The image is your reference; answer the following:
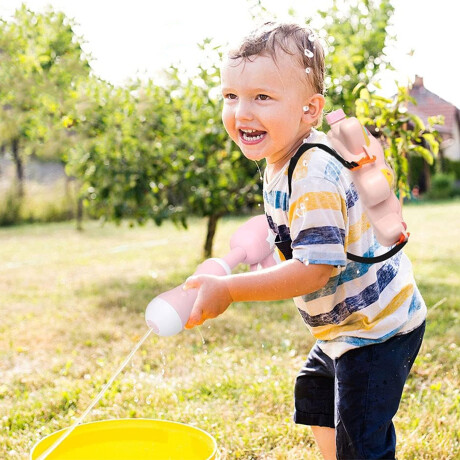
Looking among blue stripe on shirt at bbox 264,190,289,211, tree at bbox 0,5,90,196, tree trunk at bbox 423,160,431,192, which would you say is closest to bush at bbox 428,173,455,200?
tree trunk at bbox 423,160,431,192

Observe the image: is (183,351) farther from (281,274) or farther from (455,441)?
(281,274)

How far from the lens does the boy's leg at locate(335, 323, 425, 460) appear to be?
1.59 m

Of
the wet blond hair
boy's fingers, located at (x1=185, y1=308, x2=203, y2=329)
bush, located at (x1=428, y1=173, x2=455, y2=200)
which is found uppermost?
the wet blond hair

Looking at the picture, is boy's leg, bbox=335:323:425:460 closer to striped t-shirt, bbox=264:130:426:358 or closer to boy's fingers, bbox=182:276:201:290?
striped t-shirt, bbox=264:130:426:358

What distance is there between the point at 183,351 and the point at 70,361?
1.81ft

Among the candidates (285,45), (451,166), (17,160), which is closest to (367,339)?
(285,45)

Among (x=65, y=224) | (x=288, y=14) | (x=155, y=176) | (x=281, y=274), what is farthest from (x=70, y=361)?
(x=65, y=224)

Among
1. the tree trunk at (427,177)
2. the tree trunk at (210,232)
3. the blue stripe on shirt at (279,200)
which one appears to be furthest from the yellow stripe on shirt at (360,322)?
A: the tree trunk at (427,177)

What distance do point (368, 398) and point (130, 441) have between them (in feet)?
2.47

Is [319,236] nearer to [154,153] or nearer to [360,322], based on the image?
[360,322]

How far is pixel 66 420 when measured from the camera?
2.56 meters

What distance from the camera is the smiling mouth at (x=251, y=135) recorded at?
153cm

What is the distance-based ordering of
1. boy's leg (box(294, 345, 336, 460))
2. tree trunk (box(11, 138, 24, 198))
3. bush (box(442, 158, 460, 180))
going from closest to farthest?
boy's leg (box(294, 345, 336, 460)), tree trunk (box(11, 138, 24, 198)), bush (box(442, 158, 460, 180))

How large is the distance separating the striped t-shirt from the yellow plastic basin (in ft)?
1.69
